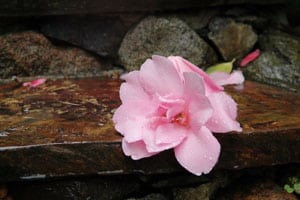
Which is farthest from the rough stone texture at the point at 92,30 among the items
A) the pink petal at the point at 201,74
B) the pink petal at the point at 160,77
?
the pink petal at the point at 160,77

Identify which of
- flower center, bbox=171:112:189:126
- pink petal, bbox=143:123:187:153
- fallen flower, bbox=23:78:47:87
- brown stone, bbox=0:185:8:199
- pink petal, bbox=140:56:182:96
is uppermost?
pink petal, bbox=140:56:182:96

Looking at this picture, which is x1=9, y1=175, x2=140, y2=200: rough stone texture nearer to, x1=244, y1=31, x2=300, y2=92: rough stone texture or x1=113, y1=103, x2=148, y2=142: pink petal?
x1=113, y1=103, x2=148, y2=142: pink petal

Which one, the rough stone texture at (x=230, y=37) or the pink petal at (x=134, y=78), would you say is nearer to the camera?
the pink petal at (x=134, y=78)

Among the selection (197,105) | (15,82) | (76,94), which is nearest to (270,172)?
(197,105)

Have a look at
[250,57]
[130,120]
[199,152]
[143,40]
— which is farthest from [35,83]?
[250,57]

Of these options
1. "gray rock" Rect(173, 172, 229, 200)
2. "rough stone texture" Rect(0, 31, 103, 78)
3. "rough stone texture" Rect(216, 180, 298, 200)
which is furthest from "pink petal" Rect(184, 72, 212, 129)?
"rough stone texture" Rect(0, 31, 103, 78)

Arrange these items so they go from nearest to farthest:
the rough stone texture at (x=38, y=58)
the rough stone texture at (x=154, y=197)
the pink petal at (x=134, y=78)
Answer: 1. the pink petal at (x=134, y=78)
2. the rough stone texture at (x=154, y=197)
3. the rough stone texture at (x=38, y=58)

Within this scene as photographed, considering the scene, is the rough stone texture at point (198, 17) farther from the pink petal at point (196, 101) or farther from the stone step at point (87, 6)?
the pink petal at point (196, 101)

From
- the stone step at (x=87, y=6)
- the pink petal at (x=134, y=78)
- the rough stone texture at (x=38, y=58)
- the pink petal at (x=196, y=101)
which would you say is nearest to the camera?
the pink petal at (x=196, y=101)
